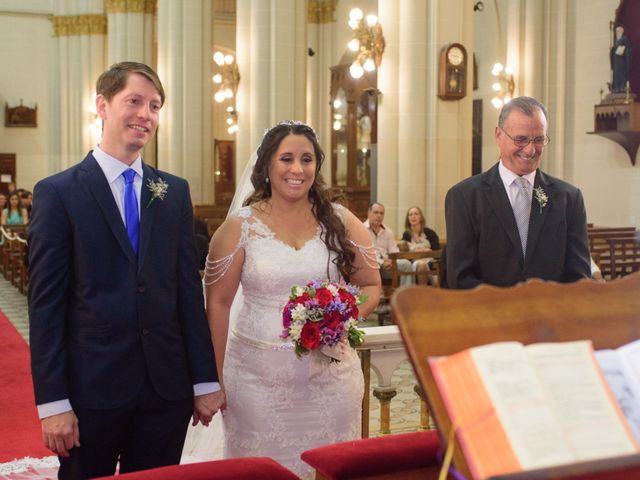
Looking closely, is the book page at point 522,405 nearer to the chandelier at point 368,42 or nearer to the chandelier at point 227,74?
the chandelier at point 368,42

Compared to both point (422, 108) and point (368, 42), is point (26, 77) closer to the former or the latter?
point (368, 42)

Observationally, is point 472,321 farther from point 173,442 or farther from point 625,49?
point 625,49

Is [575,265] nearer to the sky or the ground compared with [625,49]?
nearer to the ground

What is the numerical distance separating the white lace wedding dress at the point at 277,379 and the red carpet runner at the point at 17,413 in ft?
7.50

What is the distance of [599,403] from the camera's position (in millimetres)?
1600

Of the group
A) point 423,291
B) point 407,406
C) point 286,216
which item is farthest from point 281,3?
point 423,291

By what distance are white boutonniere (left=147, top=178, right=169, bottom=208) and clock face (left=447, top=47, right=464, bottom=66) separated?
10.3 meters

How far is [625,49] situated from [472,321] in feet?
54.7

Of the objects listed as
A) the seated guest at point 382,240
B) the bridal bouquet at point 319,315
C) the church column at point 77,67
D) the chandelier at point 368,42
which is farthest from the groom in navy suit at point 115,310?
the church column at point 77,67

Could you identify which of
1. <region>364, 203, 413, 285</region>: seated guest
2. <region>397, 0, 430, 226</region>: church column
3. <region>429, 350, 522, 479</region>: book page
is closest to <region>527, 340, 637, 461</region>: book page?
<region>429, 350, 522, 479</region>: book page

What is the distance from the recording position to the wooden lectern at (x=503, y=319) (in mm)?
1619

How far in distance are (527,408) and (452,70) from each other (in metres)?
11.7

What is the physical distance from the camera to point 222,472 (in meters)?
2.61

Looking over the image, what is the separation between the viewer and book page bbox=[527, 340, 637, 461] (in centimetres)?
154
